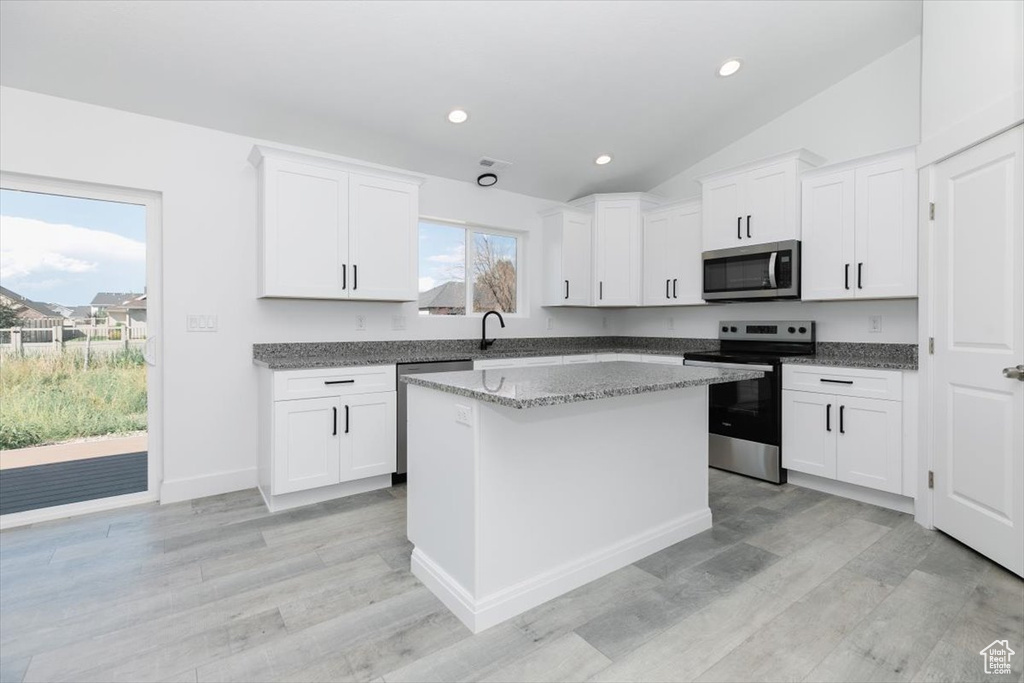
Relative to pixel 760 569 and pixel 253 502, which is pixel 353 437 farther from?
pixel 760 569

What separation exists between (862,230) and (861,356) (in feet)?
3.10

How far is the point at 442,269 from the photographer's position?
4.50m

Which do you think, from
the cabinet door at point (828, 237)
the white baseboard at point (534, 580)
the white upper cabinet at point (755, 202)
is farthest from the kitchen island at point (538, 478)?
the white upper cabinet at point (755, 202)

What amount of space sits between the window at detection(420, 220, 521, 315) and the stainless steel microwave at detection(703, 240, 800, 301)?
1.87m

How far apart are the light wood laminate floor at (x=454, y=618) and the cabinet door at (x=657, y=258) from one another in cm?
240

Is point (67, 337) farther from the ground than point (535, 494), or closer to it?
farther from the ground

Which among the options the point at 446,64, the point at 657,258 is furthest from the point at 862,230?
the point at 446,64

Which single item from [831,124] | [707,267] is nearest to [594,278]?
[707,267]

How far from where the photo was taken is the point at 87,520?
281 centimetres

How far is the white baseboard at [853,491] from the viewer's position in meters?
2.97

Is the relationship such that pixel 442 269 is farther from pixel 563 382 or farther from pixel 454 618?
pixel 454 618

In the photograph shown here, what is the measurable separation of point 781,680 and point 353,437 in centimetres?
258

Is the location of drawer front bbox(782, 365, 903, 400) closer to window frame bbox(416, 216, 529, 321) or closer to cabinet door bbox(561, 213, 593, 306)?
cabinet door bbox(561, 213, 593, 306)

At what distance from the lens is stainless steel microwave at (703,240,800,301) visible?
3.53 meters
